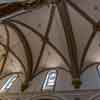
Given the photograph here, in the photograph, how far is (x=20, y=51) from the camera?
58.8 ft

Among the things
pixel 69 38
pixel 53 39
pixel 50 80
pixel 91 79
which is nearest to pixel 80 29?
pixel 69 38

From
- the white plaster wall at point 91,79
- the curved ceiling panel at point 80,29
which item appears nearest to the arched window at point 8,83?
the curved ceiling panel at point 80,29

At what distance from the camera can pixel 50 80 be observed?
16156 mm

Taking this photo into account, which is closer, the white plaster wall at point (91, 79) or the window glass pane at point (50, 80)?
the white plaster wall at point (91, 79)

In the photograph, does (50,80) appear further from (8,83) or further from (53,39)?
(8,83)

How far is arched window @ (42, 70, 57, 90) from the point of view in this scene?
50.1ft

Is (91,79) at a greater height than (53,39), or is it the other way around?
(53,39)

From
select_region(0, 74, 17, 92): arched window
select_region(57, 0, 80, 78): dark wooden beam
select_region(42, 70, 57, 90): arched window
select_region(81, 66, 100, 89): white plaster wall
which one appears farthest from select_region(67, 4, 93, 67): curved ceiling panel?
select_region(0, 74, 17, 92): arched window

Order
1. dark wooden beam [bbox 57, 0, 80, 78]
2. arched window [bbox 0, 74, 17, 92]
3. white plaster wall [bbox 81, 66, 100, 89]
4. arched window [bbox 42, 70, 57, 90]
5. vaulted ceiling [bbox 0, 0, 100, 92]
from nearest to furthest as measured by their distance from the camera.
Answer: white plaster wall [bbox 81, 66, 100, 89]
arched window [bbox 42, 70, 57, 90]
dark wooden beam [bbox 57, 0, 80, 78]
vaulted ceiling [bbox 0, 0, 100, 92]
arched window [bbox 0, 74, 17, 92]

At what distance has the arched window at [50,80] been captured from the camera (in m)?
15.3

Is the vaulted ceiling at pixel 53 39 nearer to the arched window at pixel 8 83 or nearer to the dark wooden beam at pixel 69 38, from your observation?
the dark wooden beam at pixel 69 38

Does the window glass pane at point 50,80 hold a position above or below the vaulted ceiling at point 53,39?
below

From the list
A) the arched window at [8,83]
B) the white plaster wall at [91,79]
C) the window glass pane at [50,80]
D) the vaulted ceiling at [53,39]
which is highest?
the vaulted ceiling at [53,39]

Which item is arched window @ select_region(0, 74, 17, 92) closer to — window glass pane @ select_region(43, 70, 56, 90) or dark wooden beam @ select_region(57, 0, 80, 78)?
window glass pane @ select_region(43, 70, 56, 90)
